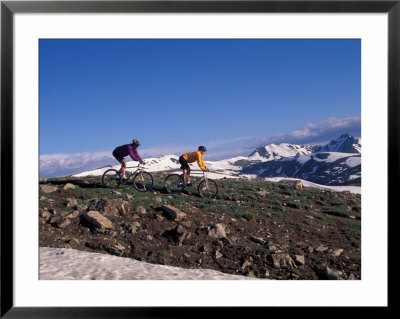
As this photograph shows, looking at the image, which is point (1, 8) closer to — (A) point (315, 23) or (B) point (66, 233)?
(B) point (66, 233)

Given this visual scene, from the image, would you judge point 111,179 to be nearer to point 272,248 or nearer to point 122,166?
point 122,166

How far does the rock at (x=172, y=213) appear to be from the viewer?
21.9 feet

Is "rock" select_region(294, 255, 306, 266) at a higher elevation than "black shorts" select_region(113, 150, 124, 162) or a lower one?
lower

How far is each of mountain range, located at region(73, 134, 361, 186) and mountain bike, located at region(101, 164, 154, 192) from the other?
252 mm

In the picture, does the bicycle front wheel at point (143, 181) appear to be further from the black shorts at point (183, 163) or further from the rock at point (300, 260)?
the rock at point (300, 260)

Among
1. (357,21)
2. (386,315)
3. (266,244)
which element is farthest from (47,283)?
(357,21)

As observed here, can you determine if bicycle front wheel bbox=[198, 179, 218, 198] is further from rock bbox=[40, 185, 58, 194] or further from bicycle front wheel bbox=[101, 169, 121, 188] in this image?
rock bbox=[40, 185, 58, 194]

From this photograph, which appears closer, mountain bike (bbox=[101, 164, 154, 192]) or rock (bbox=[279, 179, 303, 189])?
mountain bike (bbox=[101, 164, 154, 192])

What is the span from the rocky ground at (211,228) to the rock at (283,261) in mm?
17

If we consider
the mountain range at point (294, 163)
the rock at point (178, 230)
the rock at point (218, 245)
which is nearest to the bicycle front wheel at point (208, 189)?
the mountain range at point (294, 163)

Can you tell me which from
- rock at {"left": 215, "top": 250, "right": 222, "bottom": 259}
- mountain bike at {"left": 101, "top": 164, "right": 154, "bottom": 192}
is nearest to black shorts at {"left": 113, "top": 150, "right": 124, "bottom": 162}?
mountain bike at {"left": 101, "top": 164, "right": 154, "bottom": 192}

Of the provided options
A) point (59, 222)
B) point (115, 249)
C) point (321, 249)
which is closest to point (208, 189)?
point (115, 249)

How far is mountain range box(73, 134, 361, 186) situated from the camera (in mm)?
6961

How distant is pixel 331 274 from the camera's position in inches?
223
